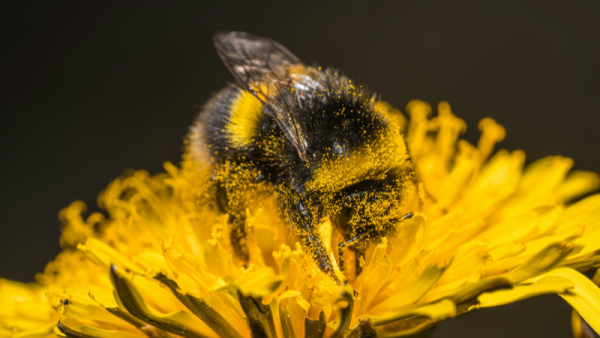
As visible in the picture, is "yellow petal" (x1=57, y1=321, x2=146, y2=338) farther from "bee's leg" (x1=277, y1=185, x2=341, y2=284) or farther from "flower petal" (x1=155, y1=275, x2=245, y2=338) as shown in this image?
"bee's leg" (x1=277, y1=185, x2=341, y2=284)

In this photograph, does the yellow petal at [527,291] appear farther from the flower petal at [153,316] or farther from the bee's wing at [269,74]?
the flower petal at [153,316]

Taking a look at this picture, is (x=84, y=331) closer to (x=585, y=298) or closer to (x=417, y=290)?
(x=417, y=290)

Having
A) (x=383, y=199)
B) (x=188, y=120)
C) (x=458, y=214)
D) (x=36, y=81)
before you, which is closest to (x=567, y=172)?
(x=458, y=214)

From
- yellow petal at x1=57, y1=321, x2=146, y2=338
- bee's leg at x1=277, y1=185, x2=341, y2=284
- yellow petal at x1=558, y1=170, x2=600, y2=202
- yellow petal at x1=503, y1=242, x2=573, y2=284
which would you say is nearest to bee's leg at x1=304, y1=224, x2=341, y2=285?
bee's leg at x1=277, y1=185, x2=341, y2=284

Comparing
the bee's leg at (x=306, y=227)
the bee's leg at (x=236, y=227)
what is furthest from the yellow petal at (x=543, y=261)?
the bee's leg at (x=236, y=227)

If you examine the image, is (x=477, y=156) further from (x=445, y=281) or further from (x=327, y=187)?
(x=327, y=187)

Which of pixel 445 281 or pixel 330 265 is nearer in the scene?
pixel 330 265

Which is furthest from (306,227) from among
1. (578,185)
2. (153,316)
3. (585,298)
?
(578,185)
